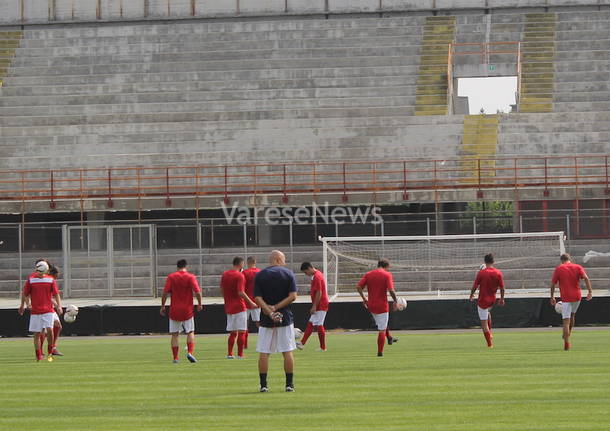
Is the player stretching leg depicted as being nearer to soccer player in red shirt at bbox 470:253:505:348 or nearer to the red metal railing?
soccer player in red shirt at bbox 470:253:505:348

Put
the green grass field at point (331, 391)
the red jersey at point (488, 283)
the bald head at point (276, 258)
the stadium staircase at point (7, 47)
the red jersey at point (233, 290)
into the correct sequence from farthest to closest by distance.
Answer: the stadium staircase at point (7, 47) < the red jersey at point (488, 283) < the red jersey at point (233, 290) < the bald head at point (276, 258) < the green grass field at point (331, 391)

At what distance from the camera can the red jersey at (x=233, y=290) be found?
22125 mm

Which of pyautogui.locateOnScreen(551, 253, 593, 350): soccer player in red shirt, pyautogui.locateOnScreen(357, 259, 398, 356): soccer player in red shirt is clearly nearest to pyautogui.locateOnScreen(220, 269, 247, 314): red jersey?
pyautogui.locateOnScreen(357, 259, 398, 356): soccer player in red shirt

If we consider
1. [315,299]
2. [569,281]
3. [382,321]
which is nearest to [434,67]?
[569,281]

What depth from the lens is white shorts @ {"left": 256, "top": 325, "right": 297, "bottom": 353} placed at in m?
15.4

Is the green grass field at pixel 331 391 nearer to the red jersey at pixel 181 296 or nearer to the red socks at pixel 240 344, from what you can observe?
the red socks at pixel 240 344

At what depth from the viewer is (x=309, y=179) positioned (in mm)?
43688

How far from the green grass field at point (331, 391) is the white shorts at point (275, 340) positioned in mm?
562

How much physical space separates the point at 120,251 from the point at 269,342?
78.5ft

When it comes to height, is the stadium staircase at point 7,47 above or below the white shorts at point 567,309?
above

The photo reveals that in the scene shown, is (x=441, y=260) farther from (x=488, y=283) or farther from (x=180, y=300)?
(x=180, y=300)

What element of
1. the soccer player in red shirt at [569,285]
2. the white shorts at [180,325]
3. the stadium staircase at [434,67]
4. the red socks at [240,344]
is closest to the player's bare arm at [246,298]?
the red socks at [240,344]

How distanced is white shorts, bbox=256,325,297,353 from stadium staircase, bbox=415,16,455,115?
33.1 m

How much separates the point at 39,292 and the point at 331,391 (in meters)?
8.51
